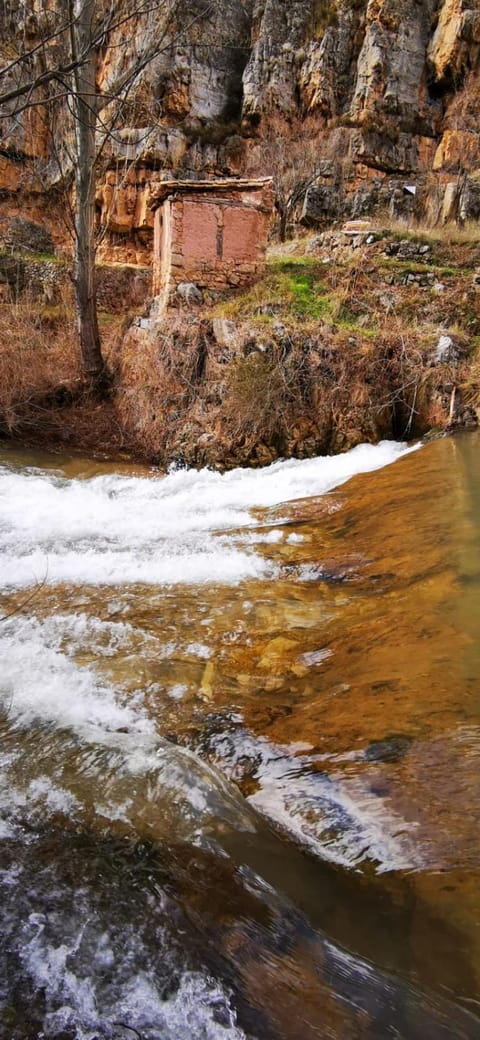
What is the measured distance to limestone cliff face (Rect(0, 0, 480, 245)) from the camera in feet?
71.6

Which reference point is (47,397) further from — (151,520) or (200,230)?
(151,520)

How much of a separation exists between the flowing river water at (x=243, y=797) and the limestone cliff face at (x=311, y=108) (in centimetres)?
2059

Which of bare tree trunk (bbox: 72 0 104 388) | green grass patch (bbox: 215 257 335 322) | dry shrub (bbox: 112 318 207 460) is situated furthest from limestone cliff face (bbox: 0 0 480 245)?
dry shrub (bbox: 112 318 207 460)

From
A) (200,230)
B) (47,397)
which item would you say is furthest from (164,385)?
(200,230)

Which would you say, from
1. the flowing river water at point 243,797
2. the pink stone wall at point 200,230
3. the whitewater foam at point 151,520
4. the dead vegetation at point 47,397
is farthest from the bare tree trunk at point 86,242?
the flowing river water at point 243,797

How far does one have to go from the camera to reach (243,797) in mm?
2439

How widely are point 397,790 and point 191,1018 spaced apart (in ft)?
3.42

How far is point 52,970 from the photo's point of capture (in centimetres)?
171

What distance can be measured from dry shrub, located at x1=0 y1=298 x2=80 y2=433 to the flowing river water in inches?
251

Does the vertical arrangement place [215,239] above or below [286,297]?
above

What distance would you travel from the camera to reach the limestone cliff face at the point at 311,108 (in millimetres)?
21812

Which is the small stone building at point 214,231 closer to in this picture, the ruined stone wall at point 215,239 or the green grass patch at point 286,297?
the ruined stone wall at point 215,239

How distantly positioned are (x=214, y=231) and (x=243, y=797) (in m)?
11.7

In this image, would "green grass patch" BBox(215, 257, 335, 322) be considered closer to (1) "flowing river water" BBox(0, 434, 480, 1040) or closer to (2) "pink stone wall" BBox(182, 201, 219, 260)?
(2) "pink stone wall" BBox(182, 201, 219, 260)
